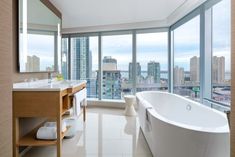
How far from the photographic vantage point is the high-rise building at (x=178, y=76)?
14.5 ft

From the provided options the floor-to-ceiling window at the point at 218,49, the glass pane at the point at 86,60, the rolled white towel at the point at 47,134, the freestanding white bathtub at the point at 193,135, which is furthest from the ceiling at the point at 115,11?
the rolled white towel at the point at 47,134

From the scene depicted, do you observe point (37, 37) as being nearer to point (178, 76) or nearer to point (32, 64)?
point (32, 64)

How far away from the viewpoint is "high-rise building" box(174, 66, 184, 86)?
4.42 m

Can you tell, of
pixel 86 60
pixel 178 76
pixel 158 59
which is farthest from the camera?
pixel 86 60

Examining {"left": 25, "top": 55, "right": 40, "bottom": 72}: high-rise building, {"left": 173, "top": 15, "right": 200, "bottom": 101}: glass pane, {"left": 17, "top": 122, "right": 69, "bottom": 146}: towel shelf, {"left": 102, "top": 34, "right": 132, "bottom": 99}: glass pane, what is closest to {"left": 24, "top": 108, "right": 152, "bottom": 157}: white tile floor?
{"left": 17, "top": 122, "right": 69, "bottom": 146}: towel shelf

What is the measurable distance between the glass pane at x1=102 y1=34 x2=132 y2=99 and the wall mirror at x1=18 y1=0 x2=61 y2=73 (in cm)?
200

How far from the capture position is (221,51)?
2.96 meters

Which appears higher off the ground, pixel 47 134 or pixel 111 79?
pixel 111 79

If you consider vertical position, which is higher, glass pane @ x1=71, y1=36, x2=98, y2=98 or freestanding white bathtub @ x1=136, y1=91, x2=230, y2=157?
glass pane @ x1=71, y1=36, x2=98, y2=98

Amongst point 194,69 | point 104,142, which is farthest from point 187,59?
point 104,142

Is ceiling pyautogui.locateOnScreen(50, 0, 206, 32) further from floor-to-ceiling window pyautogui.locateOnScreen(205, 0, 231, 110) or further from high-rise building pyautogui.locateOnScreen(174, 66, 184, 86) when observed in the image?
high-rise building pyautogui.locateOnScreen(174, 66, 184, 86)

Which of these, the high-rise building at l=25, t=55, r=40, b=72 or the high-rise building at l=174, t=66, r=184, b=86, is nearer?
the high-rise building at l=25, t=55, r=40, b=72

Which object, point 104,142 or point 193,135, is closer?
point 193,135

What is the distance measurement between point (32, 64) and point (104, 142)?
1.64 meters
